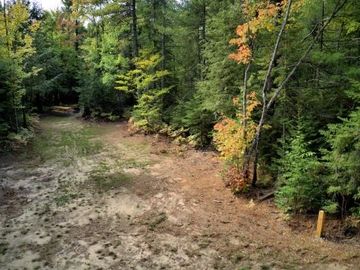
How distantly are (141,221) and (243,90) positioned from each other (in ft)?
16.6

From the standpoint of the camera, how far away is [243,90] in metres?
10.8

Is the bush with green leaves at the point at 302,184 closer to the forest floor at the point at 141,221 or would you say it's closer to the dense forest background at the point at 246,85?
the dense forest background at the point at 246,85

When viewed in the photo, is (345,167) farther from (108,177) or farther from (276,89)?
(108,177)

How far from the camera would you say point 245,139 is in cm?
1048

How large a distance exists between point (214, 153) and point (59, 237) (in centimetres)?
800

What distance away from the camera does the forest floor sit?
6965 millimetres

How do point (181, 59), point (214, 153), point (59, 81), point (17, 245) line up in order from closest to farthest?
point (17, 245) < point (214, 153) < point (181, 59) < point (59, 81)

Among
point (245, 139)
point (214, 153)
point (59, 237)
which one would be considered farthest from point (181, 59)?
point (59, 237)

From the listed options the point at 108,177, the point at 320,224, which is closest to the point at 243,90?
the point at 320,224

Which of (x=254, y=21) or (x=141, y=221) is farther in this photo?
(x=254, y=21)

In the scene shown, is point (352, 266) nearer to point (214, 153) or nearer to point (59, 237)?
point (59, 237)

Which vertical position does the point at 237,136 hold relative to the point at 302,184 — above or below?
above

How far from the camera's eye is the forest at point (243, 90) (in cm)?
853

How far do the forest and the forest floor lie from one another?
61cm
